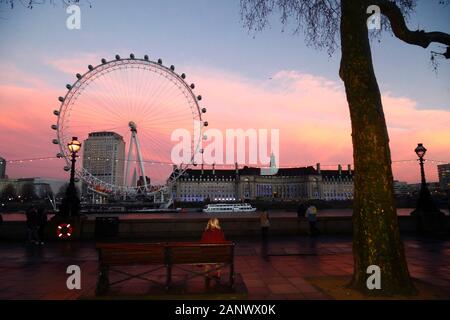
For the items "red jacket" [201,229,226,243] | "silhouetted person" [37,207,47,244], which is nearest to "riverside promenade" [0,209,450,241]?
"silhouetted person" [37,207,47,244]

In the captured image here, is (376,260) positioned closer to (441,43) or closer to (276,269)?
(276,269)

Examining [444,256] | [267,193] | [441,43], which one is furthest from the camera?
[267,193]

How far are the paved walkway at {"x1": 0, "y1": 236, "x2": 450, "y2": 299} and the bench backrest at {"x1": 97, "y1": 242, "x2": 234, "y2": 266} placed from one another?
927 mm

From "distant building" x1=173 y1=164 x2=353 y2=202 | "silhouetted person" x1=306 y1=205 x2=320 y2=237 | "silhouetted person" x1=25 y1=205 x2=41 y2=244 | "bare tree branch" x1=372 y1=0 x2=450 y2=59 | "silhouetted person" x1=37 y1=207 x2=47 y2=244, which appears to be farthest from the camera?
"distant building" x1=173 y1=164 x2=353 y2=202

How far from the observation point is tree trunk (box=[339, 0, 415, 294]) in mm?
7379

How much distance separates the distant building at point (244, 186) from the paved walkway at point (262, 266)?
162 metres

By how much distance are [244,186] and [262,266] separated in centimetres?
17514

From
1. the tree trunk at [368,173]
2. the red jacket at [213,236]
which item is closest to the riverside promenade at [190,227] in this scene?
the red jacket at [213,236]

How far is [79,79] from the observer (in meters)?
39.2

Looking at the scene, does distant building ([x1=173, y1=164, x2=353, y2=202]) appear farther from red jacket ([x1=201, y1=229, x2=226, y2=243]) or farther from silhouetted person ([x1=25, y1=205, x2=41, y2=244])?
red jacket ([x1=201, y1=229, x2=226, y2=243])

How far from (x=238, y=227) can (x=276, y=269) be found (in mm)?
9788

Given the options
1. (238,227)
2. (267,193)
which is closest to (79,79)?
(238,227)

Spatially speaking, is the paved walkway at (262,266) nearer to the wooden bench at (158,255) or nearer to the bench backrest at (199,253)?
the wooden bench at (158,255)

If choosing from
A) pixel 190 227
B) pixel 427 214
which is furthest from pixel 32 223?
pixel 427 214
